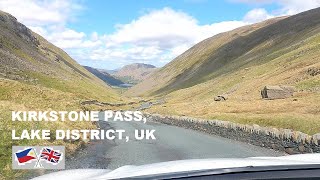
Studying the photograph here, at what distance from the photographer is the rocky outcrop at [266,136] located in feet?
81.4

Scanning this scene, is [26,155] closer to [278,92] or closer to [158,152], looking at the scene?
[158,152]

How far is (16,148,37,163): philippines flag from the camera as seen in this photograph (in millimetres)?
14364

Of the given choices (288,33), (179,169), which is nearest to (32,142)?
(179,169)

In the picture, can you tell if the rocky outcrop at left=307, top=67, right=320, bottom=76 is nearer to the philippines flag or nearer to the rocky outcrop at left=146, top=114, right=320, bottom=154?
the rocky outcrop at left=146, top=114, right=320, bottom=154

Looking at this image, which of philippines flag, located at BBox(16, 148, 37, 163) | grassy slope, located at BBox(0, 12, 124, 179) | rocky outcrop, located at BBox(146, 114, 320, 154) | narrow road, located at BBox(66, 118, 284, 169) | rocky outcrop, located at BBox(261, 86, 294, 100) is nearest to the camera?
philippines flag, located at BBox(16, 148, 37, 163)

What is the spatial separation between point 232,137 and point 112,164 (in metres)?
15.6

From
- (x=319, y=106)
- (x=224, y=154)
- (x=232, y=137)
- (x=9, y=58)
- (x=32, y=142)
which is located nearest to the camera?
(x=32, y=142)

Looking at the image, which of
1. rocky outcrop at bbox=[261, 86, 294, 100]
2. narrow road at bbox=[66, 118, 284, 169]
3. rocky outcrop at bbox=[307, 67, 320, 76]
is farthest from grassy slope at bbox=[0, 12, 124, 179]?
rocky outcrop at bbox=[307, 67, 320, 76]

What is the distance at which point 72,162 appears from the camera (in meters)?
22.9

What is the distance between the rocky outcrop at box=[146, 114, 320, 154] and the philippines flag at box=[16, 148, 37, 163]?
15.5 meters

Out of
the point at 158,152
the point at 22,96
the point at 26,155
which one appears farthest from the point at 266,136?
the point at 22,96

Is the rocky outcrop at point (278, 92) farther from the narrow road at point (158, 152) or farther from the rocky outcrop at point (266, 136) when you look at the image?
the narrow road at point (158, 152)

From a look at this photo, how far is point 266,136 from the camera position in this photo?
30.0 metres

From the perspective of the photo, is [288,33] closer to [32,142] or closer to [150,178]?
[32,142]
